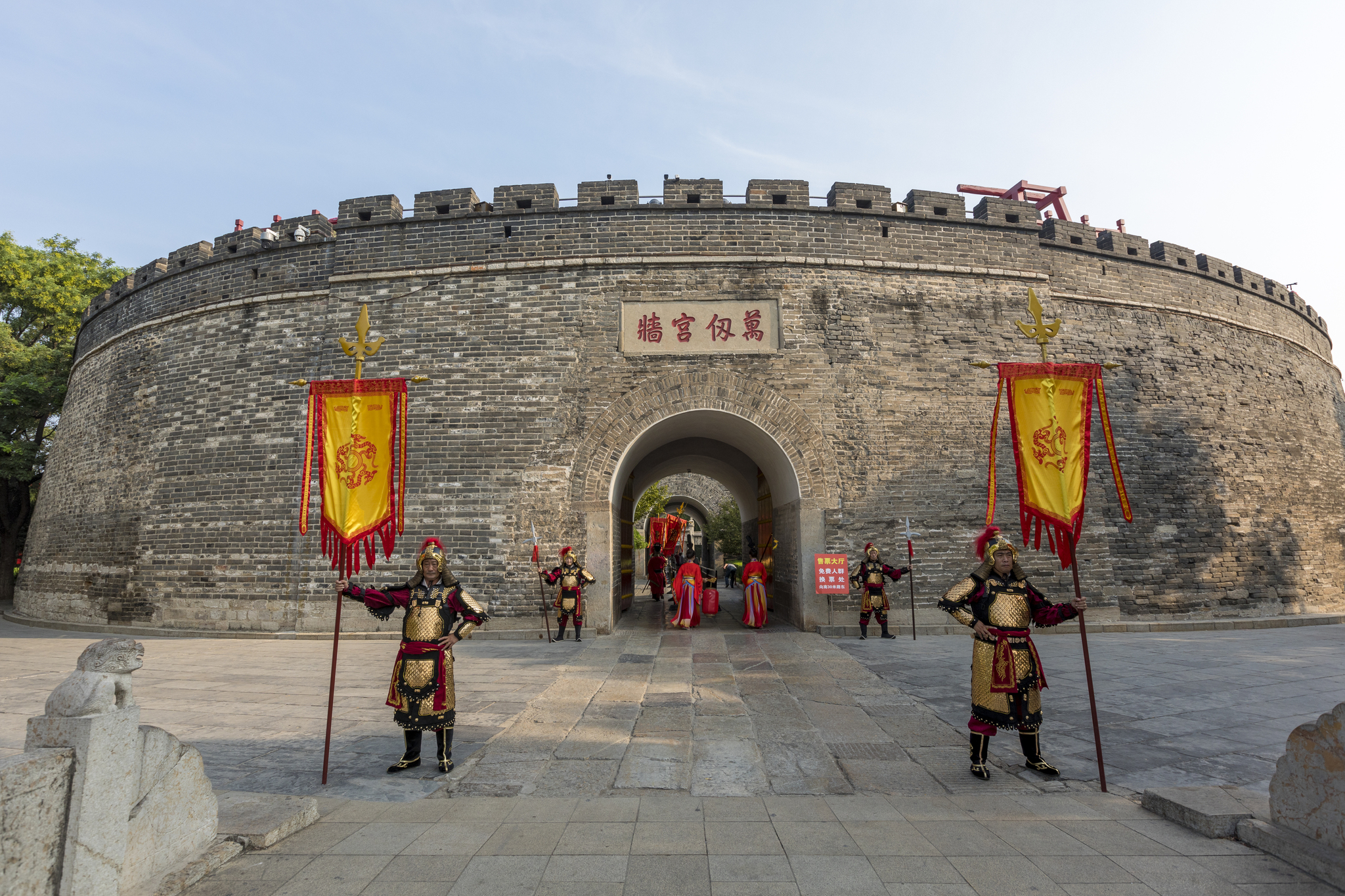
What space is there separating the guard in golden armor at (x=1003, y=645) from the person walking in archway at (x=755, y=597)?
20.5 feet

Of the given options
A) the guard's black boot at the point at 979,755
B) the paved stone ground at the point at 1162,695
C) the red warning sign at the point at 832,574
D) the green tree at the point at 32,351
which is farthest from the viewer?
the green tree at the point at 32,351

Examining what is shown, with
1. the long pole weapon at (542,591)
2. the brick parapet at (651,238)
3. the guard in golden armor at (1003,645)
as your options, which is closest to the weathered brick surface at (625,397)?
the brick parapet at (651,238)

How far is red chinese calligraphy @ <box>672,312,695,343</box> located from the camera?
1028 cm

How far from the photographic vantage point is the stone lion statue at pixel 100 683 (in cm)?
217

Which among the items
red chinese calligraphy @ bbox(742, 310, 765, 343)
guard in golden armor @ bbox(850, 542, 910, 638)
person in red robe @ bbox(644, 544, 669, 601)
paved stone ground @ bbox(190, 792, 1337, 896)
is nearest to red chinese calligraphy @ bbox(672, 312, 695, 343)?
red chinese calligraphy @ bbox(742, 310, 765, 343)

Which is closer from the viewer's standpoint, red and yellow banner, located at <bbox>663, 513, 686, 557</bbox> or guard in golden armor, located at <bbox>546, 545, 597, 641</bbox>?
guard in golden armor, located at <bbox>546, 545, 597, 641</bbox>

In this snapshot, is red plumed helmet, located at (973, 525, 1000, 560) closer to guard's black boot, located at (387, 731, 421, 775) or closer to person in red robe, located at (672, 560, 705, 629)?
guard's black boot, located at (387, 731, 421, 775)

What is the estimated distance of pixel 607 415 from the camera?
10.0 m

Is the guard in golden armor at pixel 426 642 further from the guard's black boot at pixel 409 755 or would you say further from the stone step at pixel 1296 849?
the stone step at pixel 1296 849

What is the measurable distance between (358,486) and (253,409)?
313 inches

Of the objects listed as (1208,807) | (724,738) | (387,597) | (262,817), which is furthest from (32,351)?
(1208,807)

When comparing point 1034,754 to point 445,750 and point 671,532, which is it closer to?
point 445,750

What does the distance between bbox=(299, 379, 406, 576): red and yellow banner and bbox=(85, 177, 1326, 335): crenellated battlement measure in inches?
265

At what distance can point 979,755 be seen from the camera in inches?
149
